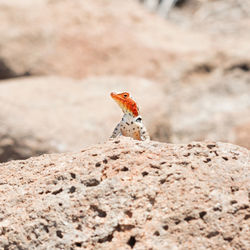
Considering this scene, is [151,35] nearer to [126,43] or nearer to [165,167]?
[126,43]

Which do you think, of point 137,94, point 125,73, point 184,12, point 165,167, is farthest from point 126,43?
point 165,167

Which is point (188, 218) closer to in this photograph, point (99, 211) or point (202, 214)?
point (202, 214)

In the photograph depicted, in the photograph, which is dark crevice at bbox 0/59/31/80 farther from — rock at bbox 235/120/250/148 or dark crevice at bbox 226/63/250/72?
rock at bbox 235/120/250/148

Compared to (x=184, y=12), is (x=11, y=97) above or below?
below

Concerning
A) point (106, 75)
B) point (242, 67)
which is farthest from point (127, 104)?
point (242, 67)

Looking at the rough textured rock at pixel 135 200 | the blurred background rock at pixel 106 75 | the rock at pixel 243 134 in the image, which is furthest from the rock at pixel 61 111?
the rough textured rock at pixel 135 200
